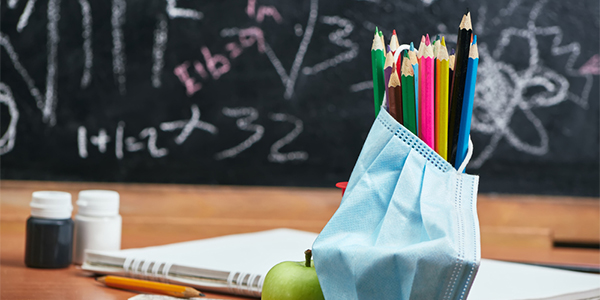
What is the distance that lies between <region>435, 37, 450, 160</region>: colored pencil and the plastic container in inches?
17.5

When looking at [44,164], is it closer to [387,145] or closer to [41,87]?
[41,87]

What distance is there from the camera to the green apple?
1.32ft

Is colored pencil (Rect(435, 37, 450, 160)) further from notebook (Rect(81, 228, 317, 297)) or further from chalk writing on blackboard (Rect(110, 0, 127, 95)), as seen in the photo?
chalk writing on blackboard (Rect(110, 0, 127, 95))

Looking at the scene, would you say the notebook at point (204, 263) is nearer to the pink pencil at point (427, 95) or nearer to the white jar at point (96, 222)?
the white jar at point (96, 222)

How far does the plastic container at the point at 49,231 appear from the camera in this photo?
2.04 ft

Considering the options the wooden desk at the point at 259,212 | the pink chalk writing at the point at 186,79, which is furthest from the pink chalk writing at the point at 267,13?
the wooden desk at the point at 259,212

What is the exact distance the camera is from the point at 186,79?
1.19 metres

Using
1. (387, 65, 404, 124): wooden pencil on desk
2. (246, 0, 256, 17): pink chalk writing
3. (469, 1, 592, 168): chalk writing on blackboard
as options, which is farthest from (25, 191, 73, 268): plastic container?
(469, 1, 592, 168): chalk writing on blackboard

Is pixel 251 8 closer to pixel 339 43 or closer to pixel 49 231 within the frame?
pixel 339 43

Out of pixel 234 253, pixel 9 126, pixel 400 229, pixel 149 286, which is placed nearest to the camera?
pixel 400 229

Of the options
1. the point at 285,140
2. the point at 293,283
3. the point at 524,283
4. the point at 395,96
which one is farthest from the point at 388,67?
the point at 285,140

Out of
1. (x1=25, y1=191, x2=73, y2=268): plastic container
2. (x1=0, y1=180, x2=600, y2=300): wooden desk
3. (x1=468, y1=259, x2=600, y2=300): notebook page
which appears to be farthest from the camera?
(x1=0, y1=180, x2=600, y2=300): wooden desk

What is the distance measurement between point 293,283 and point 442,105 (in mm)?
163

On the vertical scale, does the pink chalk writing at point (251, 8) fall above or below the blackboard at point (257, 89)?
above
